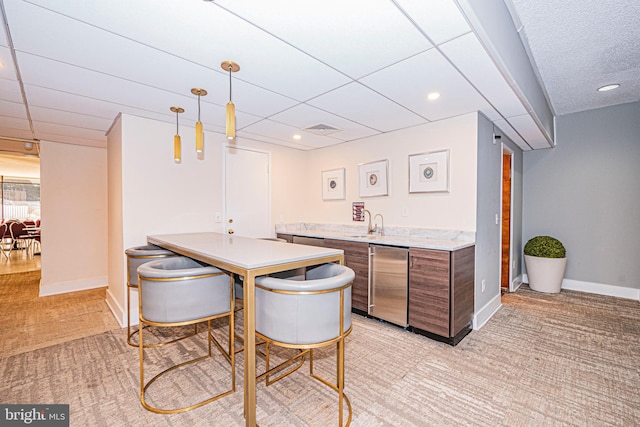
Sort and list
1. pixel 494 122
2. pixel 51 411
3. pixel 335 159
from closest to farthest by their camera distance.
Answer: pixel 51 411, pixel 494 122, pixel 335 159

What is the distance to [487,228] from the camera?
330 centimetres

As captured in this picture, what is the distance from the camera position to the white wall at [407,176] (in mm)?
3053

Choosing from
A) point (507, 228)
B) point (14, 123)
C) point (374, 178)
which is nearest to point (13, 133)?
point (14, 123)

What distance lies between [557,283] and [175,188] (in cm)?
549

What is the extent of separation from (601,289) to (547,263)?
33.6 inches

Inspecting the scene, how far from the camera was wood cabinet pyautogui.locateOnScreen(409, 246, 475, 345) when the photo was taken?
2.63 meters

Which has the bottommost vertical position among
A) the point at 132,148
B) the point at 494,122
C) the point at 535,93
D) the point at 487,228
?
the point at 487,228

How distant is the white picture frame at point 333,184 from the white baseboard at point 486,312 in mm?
2293

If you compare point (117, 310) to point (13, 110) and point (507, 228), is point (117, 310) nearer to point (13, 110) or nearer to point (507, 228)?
point (13, 110)

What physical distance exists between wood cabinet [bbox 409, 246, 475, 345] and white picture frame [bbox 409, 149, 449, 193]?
80cm

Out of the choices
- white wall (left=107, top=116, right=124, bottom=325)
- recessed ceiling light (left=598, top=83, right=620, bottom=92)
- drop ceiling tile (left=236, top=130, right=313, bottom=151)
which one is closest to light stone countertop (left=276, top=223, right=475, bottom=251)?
drop ceiling tile (left=236, top=130, right=313, bottom=151)

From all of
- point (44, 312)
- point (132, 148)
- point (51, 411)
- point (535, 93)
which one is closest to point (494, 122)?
point (535, 93)

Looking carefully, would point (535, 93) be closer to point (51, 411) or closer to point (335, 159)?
point (335, 159)

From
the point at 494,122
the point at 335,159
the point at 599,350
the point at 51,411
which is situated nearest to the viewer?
the point at 51,411
